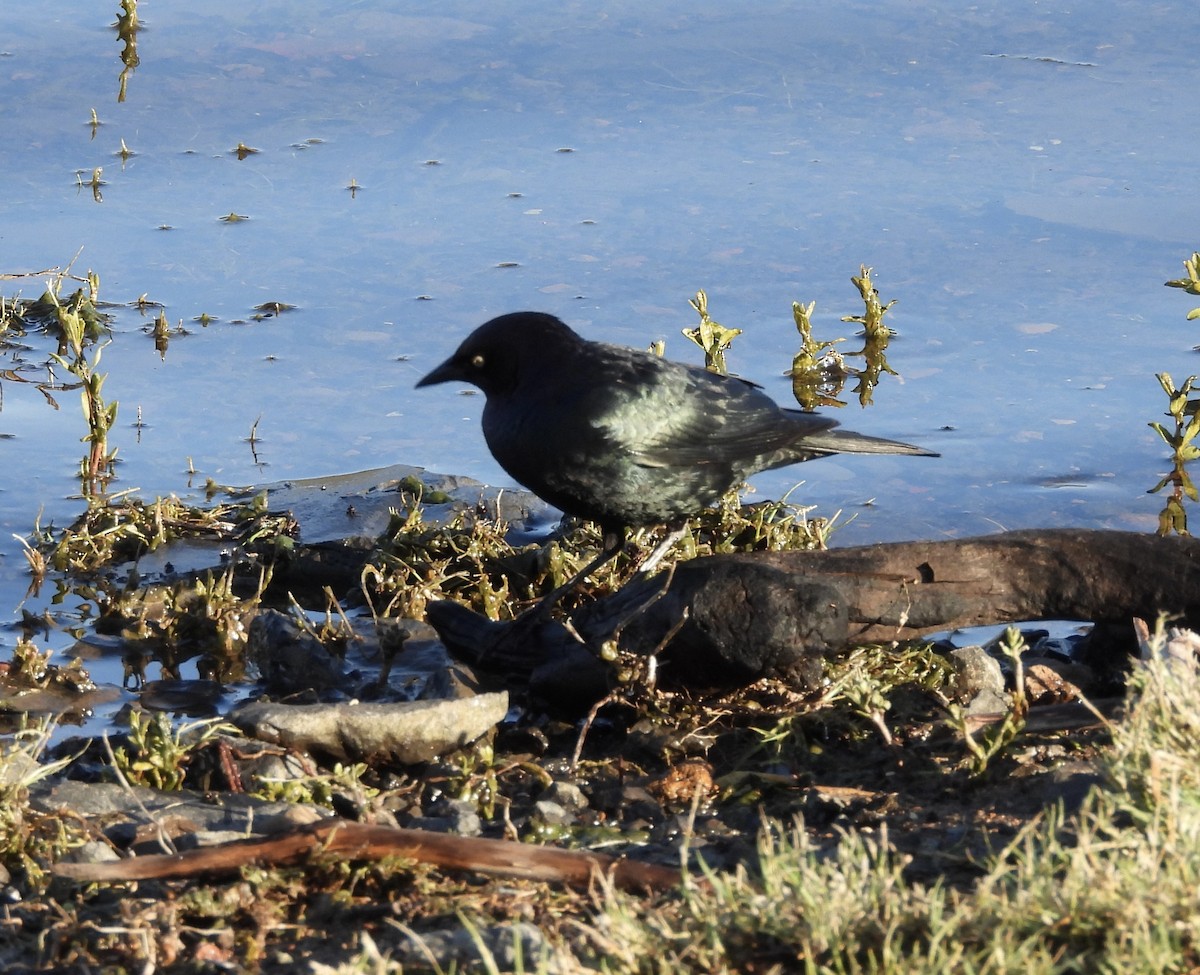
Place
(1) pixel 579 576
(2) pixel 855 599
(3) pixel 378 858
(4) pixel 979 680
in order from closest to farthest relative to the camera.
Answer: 1. (3) pixel 378 858
2. (2) pixel 855 599
3. (4) pixel 979 680
4. (1) pixel 579 576

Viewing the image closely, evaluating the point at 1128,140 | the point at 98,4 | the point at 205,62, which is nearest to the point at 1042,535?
the point at 1128,140

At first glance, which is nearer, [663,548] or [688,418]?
[688,418]

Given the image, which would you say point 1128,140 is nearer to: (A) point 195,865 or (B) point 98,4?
(B) point 98,4

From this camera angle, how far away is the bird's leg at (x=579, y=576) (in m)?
5.15

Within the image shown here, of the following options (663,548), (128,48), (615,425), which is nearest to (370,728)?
(615,425)

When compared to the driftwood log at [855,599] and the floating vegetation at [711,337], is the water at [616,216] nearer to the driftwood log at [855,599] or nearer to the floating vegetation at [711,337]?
the floating vegetation at [711,337]

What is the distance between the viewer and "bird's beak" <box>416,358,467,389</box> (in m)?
5.76

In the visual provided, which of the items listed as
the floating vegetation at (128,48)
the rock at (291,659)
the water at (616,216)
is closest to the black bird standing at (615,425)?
the rock at (291,659)

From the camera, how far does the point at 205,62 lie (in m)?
10.1

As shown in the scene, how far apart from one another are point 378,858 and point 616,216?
5.43 metres

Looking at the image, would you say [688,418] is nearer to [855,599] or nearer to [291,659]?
[855,599]

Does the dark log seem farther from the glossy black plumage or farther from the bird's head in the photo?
the bird's head

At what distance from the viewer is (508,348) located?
5609 mm

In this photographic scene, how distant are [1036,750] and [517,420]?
1.99 m
